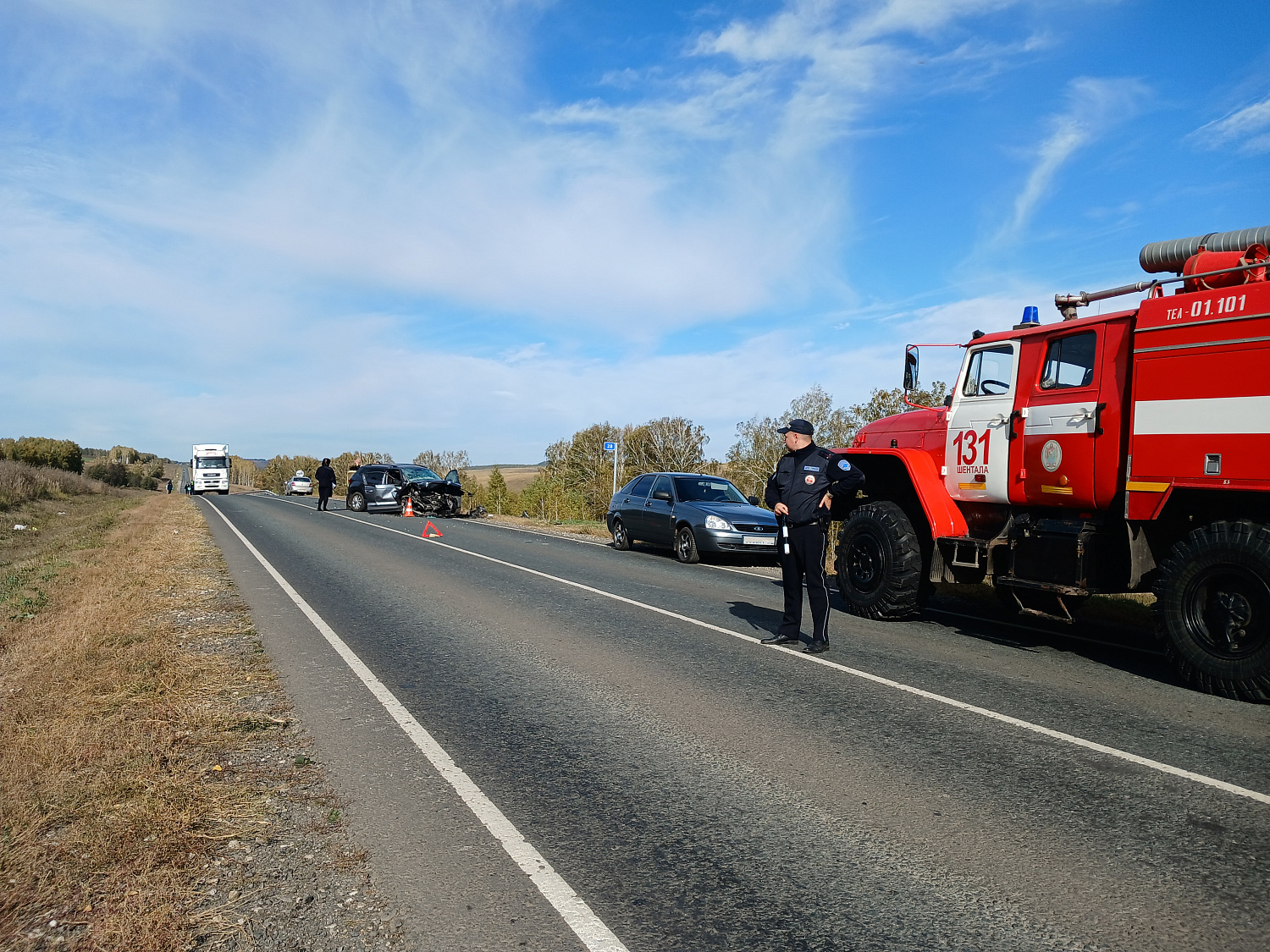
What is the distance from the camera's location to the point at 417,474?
30391 millimetres

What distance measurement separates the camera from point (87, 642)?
7.27m

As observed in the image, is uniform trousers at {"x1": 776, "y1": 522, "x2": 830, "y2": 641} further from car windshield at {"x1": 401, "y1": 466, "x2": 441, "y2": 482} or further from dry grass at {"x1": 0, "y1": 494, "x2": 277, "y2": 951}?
car windshield at {"x1": 401, "y1": 466, "x2": 441, "y2": 482}

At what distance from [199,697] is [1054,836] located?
16.9ft

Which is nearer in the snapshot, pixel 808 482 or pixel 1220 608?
pixel 1220 608

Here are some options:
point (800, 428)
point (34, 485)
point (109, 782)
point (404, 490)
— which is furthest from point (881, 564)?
point (34, 485)

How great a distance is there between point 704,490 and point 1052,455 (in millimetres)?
8993

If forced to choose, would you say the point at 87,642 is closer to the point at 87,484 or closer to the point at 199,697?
the point at 199,697

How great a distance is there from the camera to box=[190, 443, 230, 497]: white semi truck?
5716 centimetres

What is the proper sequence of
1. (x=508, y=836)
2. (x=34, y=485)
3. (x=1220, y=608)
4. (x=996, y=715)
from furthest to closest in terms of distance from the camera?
(x=34, y=485) → (x=1220, y=608) → (x=996, y=715) → (x=508, y=836)

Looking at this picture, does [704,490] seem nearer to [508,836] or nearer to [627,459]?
[508,836]

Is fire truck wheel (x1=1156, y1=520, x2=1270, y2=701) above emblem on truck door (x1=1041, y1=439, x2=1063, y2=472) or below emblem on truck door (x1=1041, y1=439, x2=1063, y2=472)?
below

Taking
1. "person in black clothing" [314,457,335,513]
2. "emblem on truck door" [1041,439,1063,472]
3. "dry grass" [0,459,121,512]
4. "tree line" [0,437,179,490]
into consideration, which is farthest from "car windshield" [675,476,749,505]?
"tree line" [0,437,179,490]

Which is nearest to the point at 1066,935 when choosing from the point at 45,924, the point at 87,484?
the point at 45,924

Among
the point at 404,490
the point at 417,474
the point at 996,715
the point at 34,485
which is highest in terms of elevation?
the point at 417,474
